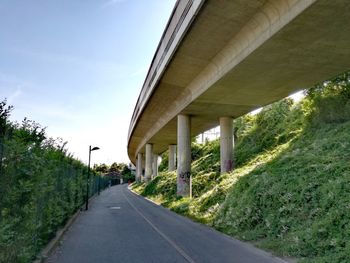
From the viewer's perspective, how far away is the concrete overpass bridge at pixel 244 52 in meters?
9.74

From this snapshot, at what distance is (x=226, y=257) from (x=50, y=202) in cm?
508

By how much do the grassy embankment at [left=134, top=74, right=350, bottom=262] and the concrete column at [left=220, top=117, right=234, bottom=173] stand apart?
1207 millimetres

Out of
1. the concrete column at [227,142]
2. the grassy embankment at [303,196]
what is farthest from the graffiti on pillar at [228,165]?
the grassy embankment at [303,196]

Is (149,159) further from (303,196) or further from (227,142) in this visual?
(303,196)

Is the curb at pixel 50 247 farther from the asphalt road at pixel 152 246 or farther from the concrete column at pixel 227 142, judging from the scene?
the concrete column at pixel 227 142

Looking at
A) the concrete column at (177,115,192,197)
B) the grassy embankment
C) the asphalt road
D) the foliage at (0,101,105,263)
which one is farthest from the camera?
the concrete column at (177,115,192,197)

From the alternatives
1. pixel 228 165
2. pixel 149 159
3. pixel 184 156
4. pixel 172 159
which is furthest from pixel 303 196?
pixel 149 159

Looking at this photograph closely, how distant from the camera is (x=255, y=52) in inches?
460

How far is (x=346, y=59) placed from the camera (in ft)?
39.2

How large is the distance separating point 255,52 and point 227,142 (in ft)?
40.2

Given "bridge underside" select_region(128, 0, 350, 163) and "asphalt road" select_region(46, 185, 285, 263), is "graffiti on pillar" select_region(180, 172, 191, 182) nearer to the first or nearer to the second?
"bridge underside" select_region(128, 0, 350, 163)

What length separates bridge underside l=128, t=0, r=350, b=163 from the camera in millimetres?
9617

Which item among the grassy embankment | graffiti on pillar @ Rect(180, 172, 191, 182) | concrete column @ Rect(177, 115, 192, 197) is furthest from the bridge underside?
graffiti on pillar @ Rect(180, 172, 191, 182)

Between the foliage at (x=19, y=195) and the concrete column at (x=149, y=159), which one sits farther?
the concrete column at (x=149, y=159)
